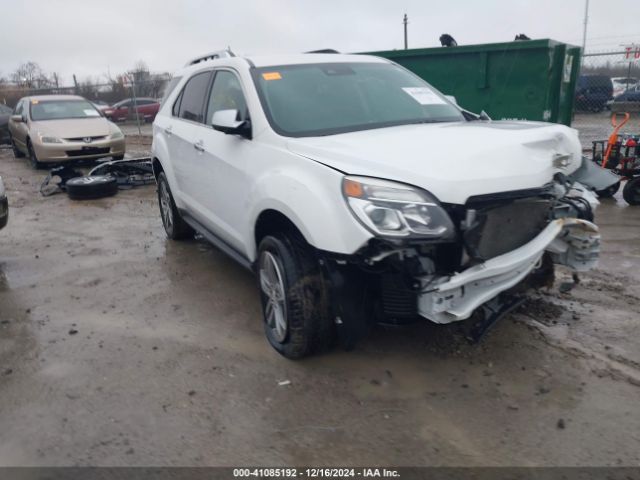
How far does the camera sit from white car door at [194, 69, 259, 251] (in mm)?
3766

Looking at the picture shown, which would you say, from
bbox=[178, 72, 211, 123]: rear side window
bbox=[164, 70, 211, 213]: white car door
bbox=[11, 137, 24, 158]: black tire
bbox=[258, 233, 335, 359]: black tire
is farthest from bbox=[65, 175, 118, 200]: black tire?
bbox=[11, 137, 24, 158]: black tire

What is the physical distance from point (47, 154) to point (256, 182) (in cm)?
946

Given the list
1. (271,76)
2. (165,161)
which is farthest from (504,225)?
(165,161)

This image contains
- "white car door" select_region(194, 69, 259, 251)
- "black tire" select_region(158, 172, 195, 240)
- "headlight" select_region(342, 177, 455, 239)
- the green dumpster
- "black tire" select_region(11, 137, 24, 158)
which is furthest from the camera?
"black tire" select_region(11, 137, 24, 158)

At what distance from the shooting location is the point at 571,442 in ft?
8.68

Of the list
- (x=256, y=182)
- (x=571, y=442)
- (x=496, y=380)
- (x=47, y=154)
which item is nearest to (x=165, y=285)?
(x=256, y=182)

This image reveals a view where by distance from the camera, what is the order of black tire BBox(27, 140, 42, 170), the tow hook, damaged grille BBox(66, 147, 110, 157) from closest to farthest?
the tow hook
damaged grille BBox(66, 147, 110, 157)
black tire BBox(27, 140, 42, 170)

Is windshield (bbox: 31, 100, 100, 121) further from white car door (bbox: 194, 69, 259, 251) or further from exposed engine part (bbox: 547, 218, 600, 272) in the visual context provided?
exposed engine part (bbox: 547, 218, 600, 272)

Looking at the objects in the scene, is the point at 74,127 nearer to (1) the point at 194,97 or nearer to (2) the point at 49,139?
(2) the point at 49,139

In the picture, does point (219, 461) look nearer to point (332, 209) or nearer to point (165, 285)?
point (332, 209)

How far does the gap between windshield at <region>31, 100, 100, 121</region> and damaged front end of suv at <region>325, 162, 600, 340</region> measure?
1121cm

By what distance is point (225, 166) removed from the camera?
402 cm

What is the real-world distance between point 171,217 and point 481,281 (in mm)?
Answer: 4150

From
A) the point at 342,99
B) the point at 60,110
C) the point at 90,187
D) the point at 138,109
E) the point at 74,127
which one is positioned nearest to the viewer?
the point at 342,99
